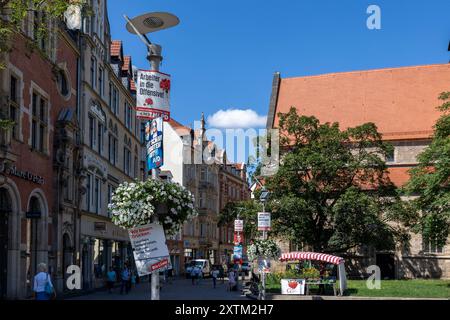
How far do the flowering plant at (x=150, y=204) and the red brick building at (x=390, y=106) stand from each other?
45.1 meters

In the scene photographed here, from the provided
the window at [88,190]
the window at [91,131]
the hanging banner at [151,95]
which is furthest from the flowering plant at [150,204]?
the window at [91,131]

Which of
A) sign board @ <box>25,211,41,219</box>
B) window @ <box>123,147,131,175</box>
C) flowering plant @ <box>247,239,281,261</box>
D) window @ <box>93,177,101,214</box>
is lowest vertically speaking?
flowering plant @ <box>247,239,281,261</box>

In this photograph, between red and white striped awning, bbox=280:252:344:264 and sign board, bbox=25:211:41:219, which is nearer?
sign board, bbox=25:211:41:219

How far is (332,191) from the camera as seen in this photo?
47125 millimetres

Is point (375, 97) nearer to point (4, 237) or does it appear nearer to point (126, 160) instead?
point (126, 160)

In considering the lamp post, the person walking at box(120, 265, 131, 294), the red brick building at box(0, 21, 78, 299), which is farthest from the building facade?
the lamp post

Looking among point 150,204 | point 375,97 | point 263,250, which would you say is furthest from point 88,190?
point 375,97

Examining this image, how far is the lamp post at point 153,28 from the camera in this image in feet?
32.6

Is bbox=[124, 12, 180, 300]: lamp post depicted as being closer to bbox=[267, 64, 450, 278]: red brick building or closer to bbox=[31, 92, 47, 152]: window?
bbox=[31, 92, 47, 152]: window

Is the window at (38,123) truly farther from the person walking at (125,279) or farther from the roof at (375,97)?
the roof at (375,97)

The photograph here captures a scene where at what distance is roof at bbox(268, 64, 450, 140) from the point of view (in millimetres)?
57031

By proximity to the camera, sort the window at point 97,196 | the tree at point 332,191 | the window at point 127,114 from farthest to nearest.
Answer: the window at point 127,114 → the tree at point 332,191 → the window at point 97,196
